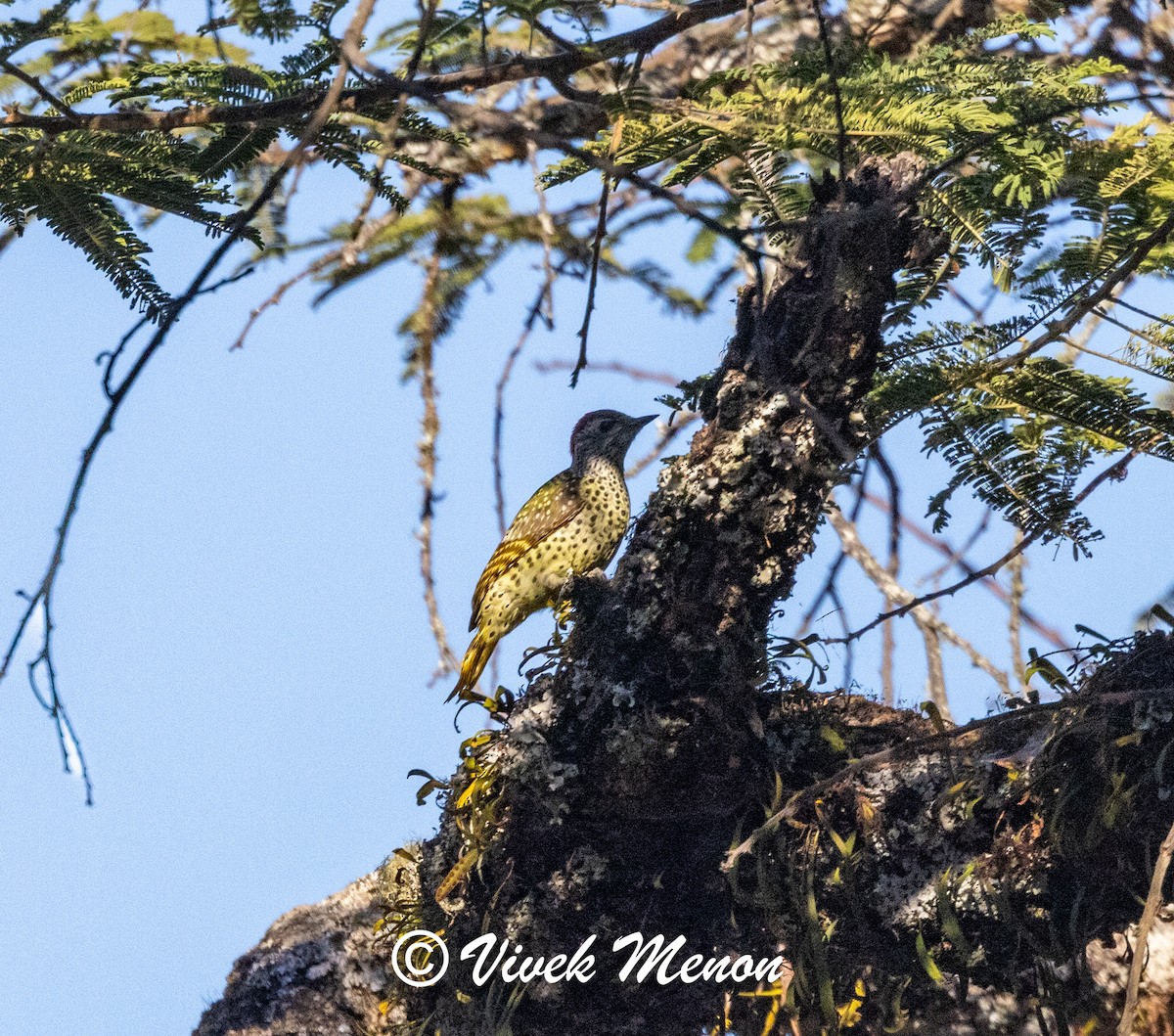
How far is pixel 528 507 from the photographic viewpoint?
4902 millimetres

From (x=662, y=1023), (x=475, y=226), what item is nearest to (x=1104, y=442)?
(x=662, y=1023)

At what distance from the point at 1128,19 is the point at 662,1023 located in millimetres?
4105

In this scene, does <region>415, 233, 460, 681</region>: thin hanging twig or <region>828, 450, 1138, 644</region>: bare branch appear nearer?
<region>828, 450, 1138, 644</region>: bare branch

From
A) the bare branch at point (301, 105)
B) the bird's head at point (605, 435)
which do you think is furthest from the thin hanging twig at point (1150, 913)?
the bird's head at point (605, 435)

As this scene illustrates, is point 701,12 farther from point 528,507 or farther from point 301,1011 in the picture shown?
point 301,1011

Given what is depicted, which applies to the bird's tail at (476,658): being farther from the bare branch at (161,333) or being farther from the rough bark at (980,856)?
the bare branch at (161,333)

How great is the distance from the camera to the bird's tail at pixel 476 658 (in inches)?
179

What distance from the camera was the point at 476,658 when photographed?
4602 mm

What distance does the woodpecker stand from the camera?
4469 mm

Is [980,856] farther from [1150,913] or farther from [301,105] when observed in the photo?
[301,105]

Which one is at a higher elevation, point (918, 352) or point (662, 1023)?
point (918, 352)

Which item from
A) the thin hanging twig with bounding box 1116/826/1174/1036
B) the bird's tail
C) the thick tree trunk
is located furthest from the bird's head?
the thin hanging twig with bounding box 1116/826/1174/1036

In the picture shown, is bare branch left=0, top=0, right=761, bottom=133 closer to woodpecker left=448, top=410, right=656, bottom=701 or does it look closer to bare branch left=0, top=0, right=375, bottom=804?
bare branch left=0, top=0, right=375, bottom=804

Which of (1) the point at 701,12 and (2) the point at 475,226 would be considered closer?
(1) the point at 701,12
